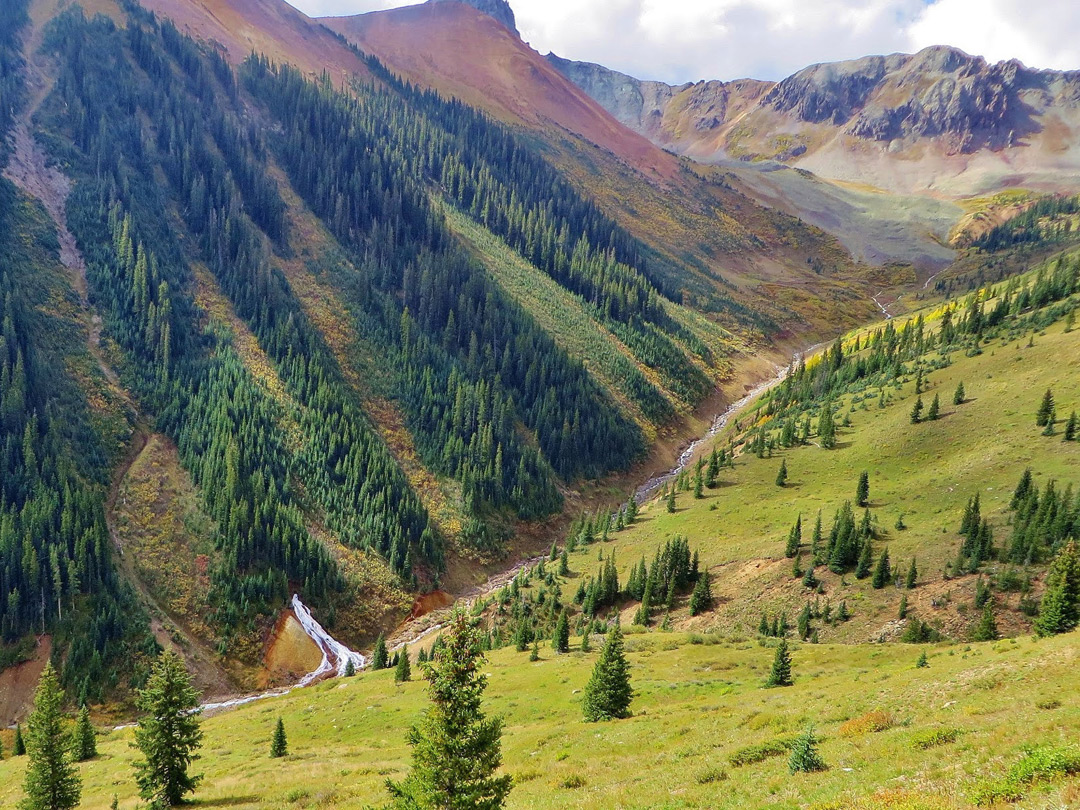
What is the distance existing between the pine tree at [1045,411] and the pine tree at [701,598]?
53.7 m

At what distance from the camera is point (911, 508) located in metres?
87.4

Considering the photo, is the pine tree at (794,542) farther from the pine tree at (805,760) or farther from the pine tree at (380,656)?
the pine tree at (805,760)

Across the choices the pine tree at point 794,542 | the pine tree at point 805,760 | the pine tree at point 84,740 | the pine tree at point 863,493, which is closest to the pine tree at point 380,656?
the pine tree at point 84,740

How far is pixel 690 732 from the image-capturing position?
124ft

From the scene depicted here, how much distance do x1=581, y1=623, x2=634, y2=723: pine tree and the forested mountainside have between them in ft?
189

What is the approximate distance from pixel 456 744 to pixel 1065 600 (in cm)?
4688

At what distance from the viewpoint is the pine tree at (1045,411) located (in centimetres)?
9175

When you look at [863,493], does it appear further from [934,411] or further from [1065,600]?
[1065,600]

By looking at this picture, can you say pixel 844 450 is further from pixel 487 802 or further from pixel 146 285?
pixel 146 285

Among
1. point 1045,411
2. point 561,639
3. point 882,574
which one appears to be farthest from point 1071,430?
point 561,639

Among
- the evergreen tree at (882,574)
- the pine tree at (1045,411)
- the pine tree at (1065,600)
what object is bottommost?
the evergreen tree at (882,574)

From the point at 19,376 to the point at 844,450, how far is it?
404 feet

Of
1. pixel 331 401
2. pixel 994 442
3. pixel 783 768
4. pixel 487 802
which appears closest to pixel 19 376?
pixel 331 401

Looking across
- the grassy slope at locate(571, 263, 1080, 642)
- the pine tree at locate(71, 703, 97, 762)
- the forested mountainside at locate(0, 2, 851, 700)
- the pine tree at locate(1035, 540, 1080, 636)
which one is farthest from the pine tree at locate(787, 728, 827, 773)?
the forested mountainside at locate(0, 2, 851, 700)
